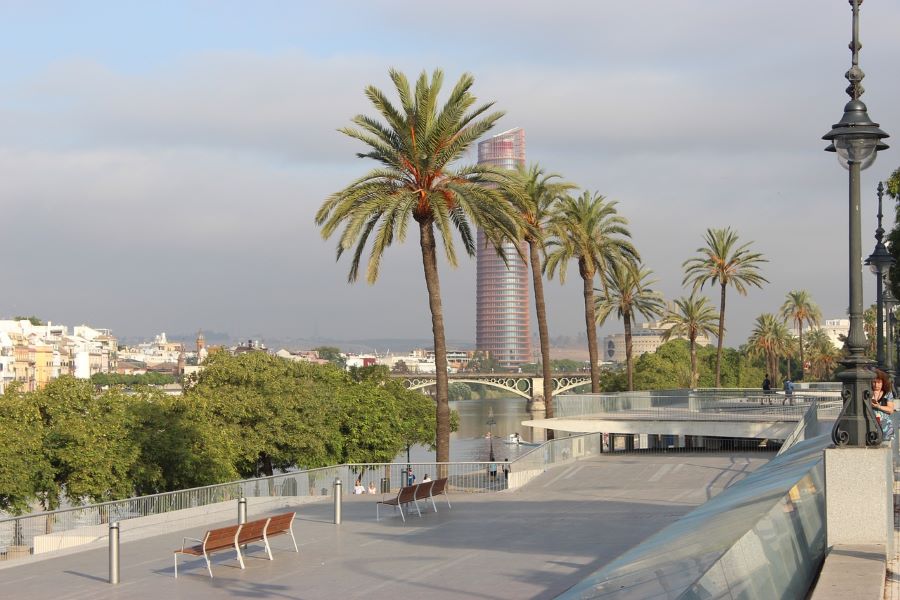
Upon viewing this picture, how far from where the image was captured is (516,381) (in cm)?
17650

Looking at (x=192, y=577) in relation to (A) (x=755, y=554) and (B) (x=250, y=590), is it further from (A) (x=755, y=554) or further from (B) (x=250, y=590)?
(A) (x=755, y=554)

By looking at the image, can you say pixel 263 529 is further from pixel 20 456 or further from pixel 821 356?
pixel 821 356

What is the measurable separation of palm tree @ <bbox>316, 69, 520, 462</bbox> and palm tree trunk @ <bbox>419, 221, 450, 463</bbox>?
0.03m

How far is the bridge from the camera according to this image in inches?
5832

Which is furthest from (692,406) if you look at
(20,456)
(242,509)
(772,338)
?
(772,338)

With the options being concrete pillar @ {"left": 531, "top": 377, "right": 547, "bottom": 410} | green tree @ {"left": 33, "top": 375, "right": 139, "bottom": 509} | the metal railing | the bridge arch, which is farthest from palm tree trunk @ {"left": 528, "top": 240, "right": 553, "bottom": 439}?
concrete pillar @ {"left": 531, "top": 377, "right": 547, "bottom": 410}

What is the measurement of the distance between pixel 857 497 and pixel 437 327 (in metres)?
18.6

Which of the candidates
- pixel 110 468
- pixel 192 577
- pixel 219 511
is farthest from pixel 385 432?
pixel 192 577

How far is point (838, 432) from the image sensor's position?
10688mm

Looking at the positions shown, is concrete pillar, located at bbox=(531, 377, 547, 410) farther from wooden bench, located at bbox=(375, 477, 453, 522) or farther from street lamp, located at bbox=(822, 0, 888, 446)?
street lamp, located at bbox=(822, 0, 888, 446)

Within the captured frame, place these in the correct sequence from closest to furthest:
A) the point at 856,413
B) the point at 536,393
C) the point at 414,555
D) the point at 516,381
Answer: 1. the point at 856,413
2. the point at 414,555
3. the point at 516,381
4. the point at 536,393

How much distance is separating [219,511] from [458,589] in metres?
9.87

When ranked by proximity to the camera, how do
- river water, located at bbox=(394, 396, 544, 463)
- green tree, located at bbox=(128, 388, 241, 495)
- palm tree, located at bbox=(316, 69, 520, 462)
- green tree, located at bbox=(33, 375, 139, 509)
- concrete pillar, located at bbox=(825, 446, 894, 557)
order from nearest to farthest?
concrete pillar, located at bbox=(825, 446, 894, 557), palm tree, located at bbox=(316, 69, 520, 462), green tree, located at bbox=(33, 375, 139, 509), green tree, located at bbox=(128, 388, 241, 495), river water, located at bbox=(394, 396, 544, 463)

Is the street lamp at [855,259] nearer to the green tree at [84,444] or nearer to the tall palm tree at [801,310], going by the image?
the green tree at [84,444]
